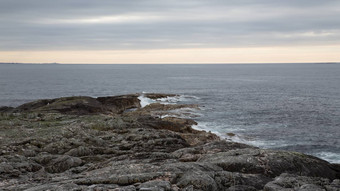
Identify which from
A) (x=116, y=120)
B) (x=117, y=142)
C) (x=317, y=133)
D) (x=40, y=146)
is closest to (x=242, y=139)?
(x=317, y=133)

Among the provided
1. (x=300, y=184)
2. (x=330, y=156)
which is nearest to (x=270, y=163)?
(x=300, y=184)

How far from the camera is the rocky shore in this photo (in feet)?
46.7

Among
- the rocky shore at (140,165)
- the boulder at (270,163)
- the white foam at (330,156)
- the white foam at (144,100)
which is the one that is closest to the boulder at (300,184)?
the rocky shore at (140,165)

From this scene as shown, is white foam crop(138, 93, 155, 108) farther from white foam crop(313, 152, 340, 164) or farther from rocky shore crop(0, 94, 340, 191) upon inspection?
rocky shore crop(0, 94, 340, 191)

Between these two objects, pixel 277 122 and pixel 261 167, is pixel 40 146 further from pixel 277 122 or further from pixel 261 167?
pixel 277 122

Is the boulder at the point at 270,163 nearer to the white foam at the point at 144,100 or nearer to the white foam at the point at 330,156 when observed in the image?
the white foam at the point at 330,156

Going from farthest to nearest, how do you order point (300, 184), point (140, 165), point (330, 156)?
point (330, 156) < point (140, 165) < point (300, 184)

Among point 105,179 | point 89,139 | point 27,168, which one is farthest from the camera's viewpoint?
point 89,139

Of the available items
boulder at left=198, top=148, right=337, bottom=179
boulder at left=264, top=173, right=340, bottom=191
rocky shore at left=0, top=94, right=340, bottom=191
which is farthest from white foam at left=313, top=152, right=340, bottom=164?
boulder at left=264, top=173, right=340, bottom=191

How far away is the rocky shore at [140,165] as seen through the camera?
14.2 m

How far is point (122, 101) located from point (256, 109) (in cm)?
3228

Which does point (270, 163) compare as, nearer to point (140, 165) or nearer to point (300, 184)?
point (300, 184)

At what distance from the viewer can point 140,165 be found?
53.6 feet

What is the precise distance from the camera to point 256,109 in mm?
78625
